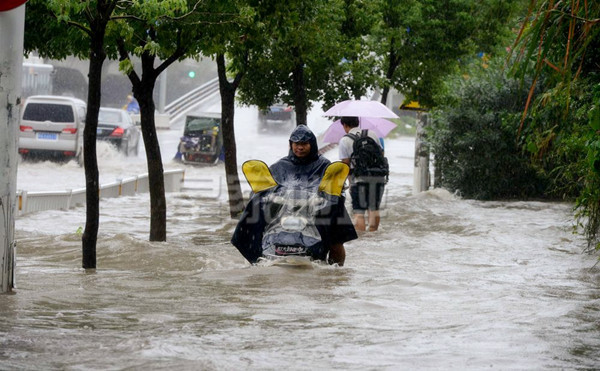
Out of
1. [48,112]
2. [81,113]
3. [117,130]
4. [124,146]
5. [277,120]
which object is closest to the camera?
[48,112]

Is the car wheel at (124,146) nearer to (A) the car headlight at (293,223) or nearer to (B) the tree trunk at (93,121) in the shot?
(B) the tree trunk at (93,121)

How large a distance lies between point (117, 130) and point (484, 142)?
47.7 feet

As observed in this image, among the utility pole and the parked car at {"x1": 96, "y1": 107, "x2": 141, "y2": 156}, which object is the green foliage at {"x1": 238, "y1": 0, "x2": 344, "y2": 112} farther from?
the parked car at {"x1": 96, "y1": 107, "x2": 141, "y2": 156}

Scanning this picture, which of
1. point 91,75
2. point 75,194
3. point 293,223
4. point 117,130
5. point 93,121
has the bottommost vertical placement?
point 75,194

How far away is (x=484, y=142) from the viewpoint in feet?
84.5

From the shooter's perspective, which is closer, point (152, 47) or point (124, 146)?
point (152, 47)

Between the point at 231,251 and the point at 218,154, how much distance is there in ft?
79.4

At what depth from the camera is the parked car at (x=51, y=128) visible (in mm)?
32719

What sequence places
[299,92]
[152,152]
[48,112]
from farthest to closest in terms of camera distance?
[48,112], [299,92], [152,152]

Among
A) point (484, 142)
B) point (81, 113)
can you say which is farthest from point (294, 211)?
point (81, 113)

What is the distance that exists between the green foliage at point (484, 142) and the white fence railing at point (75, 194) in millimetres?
6506

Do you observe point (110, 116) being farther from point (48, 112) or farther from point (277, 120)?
point (277, 120)

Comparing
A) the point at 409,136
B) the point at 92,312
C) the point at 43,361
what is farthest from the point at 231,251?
the point at 409,136

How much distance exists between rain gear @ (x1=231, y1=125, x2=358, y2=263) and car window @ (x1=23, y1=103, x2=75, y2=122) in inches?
925
